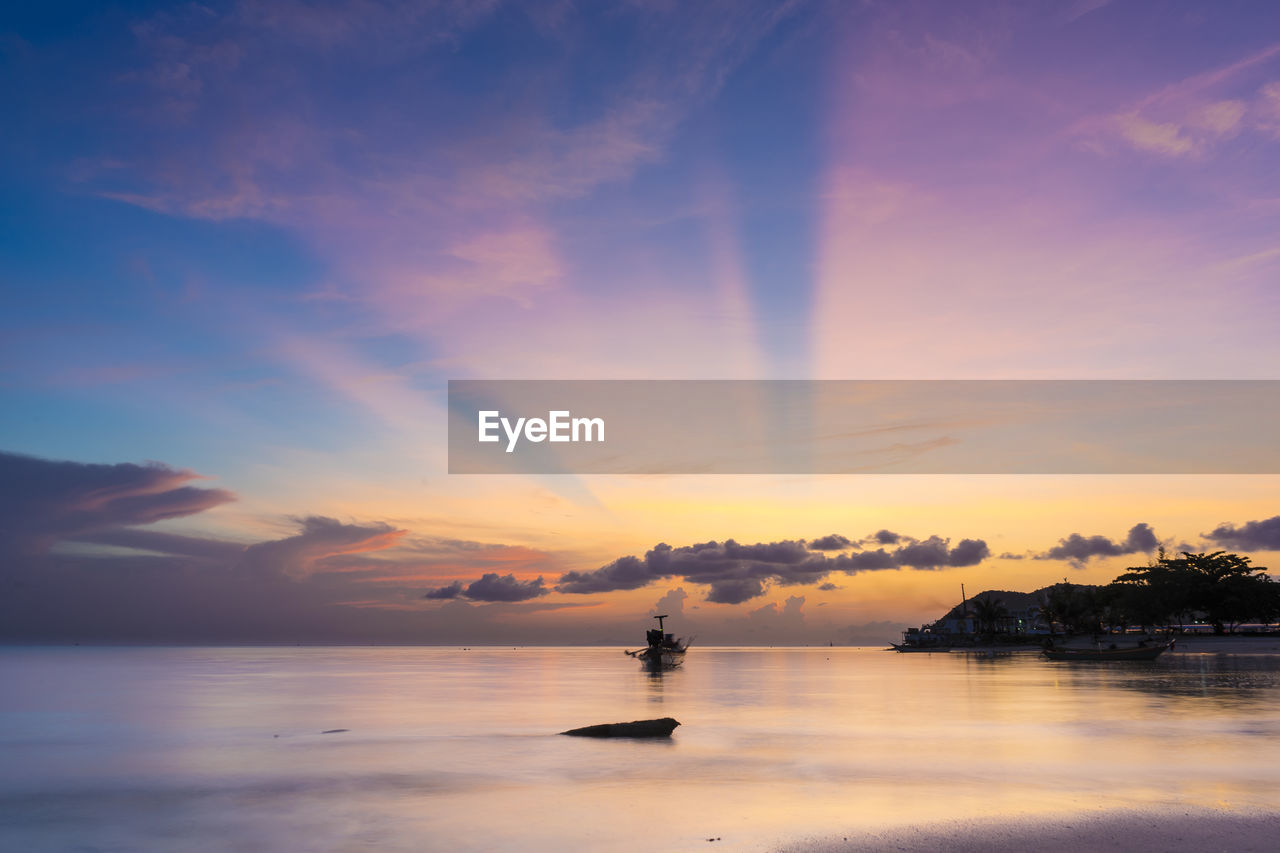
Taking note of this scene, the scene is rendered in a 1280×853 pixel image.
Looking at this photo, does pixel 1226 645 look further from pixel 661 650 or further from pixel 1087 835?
pixel 1087 835

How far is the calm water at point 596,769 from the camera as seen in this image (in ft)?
73.6

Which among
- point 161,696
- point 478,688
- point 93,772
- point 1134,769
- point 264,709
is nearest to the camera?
point 1134,769

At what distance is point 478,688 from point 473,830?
71.1 meters

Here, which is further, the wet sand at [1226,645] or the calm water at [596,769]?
the wet sand at [1226,645]

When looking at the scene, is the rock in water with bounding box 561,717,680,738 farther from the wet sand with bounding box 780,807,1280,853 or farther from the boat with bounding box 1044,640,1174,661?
the boat with bounding box 1044,640,1174,661

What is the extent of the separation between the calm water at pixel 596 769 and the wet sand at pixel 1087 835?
125 centimetres

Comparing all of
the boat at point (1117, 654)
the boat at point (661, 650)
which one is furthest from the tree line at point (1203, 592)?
the boat at point (661, 650)

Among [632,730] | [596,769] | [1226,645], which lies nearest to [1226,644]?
[1226,645]

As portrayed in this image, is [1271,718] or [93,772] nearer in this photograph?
[93,772]

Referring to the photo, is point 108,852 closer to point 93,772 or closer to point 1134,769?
point 93,772

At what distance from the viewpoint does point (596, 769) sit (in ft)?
99.6

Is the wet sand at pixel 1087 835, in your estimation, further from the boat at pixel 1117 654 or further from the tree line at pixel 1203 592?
the tree line at pixel 1203 592

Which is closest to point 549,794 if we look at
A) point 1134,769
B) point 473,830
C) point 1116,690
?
point 473,830

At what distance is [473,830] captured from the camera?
→ 22.2 meters
